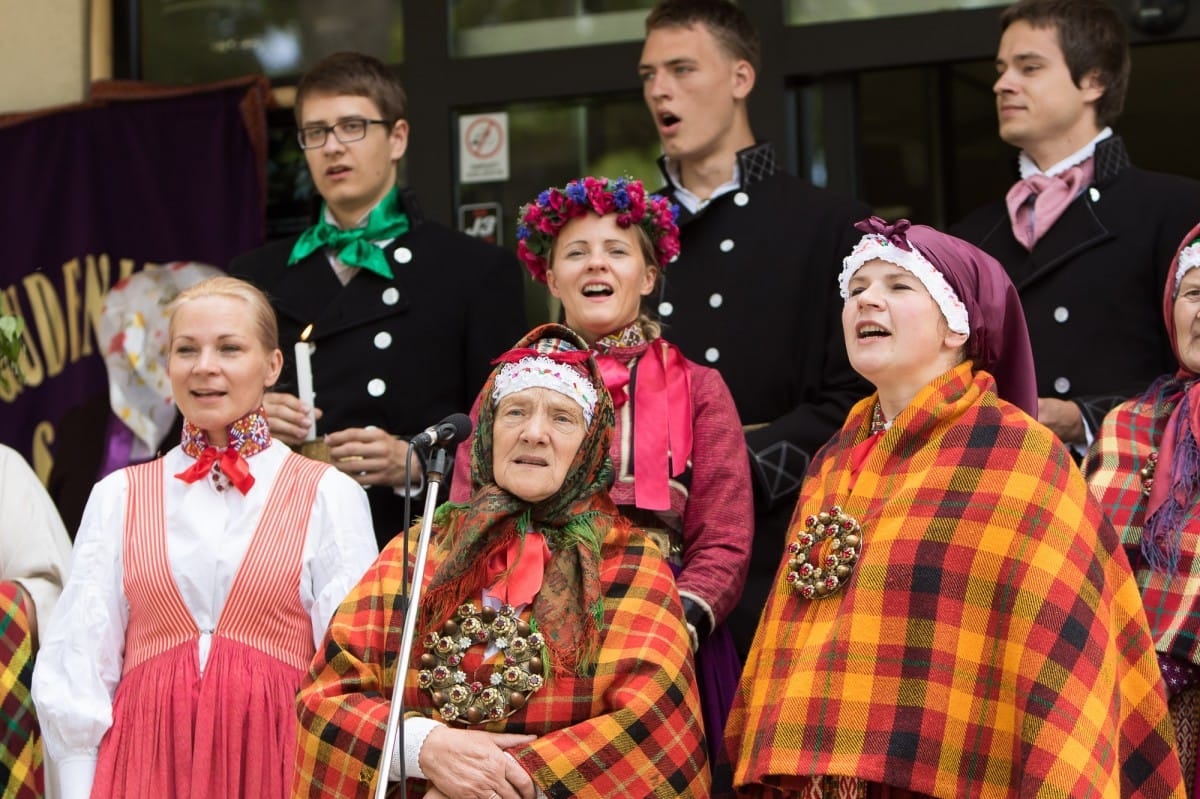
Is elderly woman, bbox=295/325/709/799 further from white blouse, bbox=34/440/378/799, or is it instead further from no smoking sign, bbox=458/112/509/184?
no smoking sign, bbox=458/112/509/184

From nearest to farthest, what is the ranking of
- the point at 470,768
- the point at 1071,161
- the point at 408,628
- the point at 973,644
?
the point at 408,628
the point at 973,644
the point at 470,768
the point at 1071,161

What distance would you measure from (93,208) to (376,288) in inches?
83.4

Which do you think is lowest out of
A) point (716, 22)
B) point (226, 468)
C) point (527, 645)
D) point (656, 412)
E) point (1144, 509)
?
point (527, 645)

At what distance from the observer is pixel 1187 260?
4.48 meters

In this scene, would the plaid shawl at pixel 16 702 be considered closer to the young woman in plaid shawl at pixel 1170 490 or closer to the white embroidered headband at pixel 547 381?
the white embroidered headband at pixel 547 381

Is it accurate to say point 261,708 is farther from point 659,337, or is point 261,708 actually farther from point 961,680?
point 961,680

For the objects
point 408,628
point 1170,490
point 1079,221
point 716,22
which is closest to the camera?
point 408,628

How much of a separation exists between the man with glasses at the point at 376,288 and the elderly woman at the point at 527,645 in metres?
0.95

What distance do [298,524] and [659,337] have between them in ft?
3.22

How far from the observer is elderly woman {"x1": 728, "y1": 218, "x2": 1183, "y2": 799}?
3.57 metres

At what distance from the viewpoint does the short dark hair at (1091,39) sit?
535 cm

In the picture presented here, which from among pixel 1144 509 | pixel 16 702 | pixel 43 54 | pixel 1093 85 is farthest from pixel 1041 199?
pixel 43 54

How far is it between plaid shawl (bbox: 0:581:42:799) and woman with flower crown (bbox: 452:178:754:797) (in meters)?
1.22

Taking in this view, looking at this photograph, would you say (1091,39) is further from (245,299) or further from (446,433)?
(446,433)
